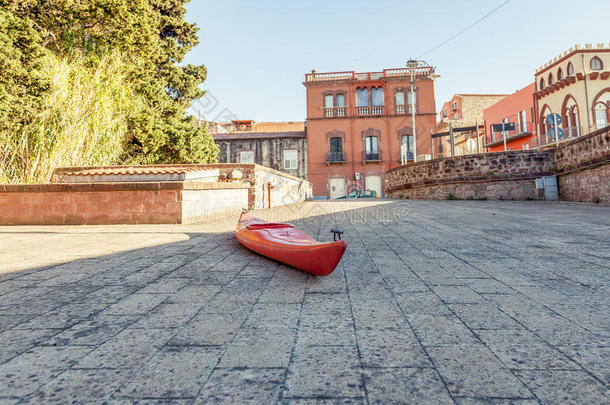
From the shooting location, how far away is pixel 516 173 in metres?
12.4

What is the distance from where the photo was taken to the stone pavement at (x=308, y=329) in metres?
A: 1.20

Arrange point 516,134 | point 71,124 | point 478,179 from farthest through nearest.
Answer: point 516,134, point 478,179, point 71,124

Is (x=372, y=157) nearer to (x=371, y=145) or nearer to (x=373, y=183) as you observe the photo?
(x=371, y=145)

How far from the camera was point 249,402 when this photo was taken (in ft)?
3.66

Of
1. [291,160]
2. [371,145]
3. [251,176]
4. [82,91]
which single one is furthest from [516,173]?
[291,160]

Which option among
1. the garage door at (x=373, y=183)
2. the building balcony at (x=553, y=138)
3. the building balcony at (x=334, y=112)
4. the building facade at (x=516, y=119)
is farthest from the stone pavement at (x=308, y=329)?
the building facade at (x=516, y=119)

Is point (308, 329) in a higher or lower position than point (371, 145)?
lower

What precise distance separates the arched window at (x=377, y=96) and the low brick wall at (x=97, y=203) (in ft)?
74.7

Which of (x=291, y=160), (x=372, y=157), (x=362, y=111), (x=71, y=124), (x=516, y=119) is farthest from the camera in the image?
(x=516, y=119)

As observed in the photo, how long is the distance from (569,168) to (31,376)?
13844 mm

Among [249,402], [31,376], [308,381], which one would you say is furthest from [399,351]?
[31,376]

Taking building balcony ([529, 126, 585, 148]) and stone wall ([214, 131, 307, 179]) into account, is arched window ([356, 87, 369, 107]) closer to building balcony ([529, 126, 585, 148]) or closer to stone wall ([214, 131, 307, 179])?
stone wall ([214, 131, 307, 179])

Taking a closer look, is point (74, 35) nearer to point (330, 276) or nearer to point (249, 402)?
point (330, 276)

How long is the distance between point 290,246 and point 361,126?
81.7 ft
